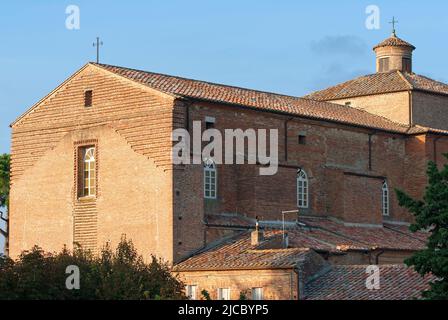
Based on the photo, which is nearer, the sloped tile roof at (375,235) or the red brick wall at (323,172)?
the red brick wall at (323,172)

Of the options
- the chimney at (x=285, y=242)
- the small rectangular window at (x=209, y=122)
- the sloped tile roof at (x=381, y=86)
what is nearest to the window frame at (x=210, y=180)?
the small rectangular window at (x=209, y=122)

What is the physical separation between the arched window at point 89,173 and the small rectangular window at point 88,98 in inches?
50.7

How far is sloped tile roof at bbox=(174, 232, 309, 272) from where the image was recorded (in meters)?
27.9

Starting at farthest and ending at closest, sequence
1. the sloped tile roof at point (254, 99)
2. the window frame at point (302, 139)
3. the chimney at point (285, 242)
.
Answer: the window frame at point (302, 139)
the sloped tile roof at point (254, 99)
the chimney at point (285, 242)

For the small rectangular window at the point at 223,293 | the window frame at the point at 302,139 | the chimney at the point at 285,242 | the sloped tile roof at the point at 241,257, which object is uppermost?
the window frame at the point at 302,139

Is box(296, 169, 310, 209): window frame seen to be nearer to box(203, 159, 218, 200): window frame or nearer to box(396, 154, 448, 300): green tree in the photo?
box(203, 159, 218, 200): window frame

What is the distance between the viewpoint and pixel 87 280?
88.4 feet

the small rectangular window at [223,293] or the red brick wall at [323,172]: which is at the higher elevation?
the red brick wall at [323,172]

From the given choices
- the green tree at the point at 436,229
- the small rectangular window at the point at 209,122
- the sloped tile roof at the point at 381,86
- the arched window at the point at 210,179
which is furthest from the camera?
the sloped tile roof at the point at 381,86

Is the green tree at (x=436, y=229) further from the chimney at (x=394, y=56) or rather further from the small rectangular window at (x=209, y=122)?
the chimney at (x=394, y=56)

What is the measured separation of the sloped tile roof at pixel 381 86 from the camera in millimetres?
40719

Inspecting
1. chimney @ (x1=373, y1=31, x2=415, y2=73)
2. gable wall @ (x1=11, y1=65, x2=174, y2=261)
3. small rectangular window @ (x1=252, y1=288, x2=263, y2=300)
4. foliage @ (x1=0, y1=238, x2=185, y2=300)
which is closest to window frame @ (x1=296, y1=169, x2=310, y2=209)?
gable wall @ (x1=11, y1=65, x2=174, y2=261)
